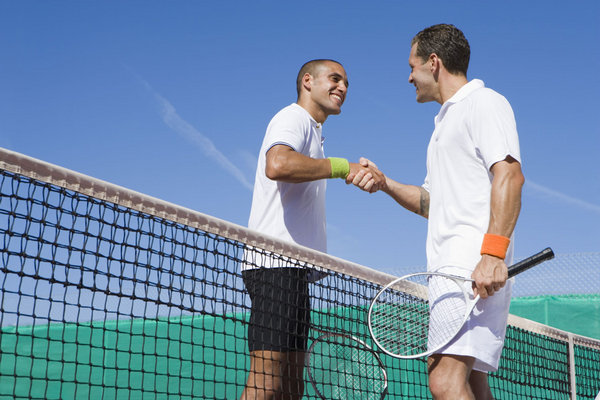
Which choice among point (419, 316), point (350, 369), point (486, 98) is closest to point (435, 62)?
point (486, 98)

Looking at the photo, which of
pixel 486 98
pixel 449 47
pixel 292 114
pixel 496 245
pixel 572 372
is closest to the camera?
pixel 496 245

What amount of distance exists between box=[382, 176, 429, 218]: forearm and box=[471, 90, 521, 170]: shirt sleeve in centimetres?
84

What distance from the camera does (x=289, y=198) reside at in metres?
3.31

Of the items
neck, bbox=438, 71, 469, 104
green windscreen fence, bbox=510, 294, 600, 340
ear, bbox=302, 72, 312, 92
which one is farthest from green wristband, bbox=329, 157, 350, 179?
green windscreen fence, bbox=510, 294, 600, 340

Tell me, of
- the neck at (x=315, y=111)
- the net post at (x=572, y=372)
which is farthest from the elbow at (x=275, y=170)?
the net post at (x=572, y=372)

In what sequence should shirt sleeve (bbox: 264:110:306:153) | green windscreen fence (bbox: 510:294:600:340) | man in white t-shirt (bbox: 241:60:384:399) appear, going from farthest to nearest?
green windscreen fence (bbox: 510:294:600:340) < shirt sleeve (bbox: 264:110:306:153) < man in white t-shirt (bbox: 241:60:384:399)

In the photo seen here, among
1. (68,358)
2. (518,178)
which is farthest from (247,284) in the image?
(68,358)

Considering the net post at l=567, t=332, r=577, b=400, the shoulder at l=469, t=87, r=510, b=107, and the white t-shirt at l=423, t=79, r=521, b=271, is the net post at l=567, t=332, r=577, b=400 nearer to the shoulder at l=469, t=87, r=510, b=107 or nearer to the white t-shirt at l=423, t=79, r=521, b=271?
the white t-shirt at l=423, t=79, r=521, b=271

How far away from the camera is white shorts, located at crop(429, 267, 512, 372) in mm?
2363

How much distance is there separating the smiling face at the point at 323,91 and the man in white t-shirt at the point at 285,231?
0.11 meters

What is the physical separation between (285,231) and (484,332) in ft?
3.91

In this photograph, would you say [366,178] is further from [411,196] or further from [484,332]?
[484,332]

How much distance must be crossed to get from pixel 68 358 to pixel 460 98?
29.9 ft

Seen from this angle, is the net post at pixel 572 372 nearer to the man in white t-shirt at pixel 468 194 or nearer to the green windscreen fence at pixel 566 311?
the man in white t-shirt at pixel 468 194
